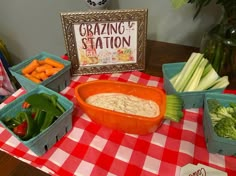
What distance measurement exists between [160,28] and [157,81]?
0.40 m

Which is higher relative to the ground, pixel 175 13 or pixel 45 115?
pixel 175 13

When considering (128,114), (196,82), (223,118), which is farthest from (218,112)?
(128,114)

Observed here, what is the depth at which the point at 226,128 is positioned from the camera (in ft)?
1.77

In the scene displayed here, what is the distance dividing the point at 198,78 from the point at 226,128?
199 mm

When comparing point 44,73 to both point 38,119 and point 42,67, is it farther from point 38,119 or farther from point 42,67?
point 38,119

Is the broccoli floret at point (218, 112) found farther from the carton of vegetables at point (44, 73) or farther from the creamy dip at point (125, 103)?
the carton of vegetables at point (44, 73)

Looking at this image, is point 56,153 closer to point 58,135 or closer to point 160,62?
point 58,135

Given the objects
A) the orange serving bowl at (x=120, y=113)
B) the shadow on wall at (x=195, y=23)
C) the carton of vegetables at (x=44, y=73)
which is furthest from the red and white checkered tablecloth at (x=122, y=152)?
the shadow on wall at (x=195, y=23)

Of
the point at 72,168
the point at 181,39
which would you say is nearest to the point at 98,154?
the point at 72,168

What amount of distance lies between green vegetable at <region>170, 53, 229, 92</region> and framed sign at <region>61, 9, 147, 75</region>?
0.19 m

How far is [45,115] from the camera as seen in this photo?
592mm

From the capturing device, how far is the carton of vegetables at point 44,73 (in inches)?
28.5

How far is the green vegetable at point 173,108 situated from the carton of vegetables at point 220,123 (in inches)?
2.9

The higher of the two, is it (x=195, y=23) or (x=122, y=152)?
(x=195, y=23)
